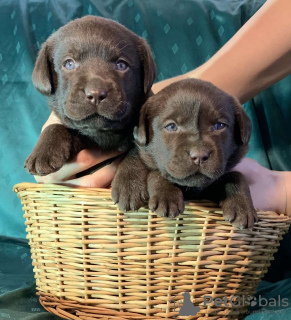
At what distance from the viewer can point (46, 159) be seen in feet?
5.33

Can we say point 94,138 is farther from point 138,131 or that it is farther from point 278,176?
point 278,176

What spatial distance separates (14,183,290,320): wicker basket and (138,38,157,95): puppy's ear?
56cm

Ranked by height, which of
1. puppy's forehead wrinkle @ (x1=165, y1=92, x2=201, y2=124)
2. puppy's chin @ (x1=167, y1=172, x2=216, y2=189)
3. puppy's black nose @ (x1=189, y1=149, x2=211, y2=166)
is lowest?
puppy's chin @ (x1=167, y1=172, x2=216, y2=189)

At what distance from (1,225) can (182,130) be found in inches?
79.5

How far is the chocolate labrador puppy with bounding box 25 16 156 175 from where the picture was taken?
1548mm

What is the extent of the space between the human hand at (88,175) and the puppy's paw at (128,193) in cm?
15

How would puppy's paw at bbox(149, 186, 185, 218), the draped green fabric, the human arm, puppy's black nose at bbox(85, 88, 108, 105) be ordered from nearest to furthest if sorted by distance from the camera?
puppy's paw at bbox(149, 186, 185, 218)
puppy's black nose at bbox(85, 88, 108, 105)
the human arm
the draped green fabric

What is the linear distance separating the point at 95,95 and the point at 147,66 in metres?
0.42

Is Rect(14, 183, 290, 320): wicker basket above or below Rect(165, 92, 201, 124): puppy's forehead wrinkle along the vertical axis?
below

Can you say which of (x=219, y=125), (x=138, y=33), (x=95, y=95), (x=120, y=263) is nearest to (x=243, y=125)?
(x=219, y=125)

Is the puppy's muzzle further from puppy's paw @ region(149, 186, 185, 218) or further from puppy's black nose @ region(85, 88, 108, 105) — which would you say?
puppy's paw @ region(149, 186, 185, 218)

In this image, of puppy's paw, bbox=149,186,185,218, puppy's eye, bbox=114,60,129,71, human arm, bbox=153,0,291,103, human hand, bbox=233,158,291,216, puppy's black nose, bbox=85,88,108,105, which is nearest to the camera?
puppy's paw, bbox=149,186,185,218

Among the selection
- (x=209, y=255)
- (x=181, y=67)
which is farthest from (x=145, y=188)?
(x=181, y=67)

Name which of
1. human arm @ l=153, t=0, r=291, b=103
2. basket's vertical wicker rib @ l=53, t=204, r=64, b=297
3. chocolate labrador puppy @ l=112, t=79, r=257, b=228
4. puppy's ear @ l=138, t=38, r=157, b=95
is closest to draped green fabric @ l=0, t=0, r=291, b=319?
human arm @ l=153, t=0, r=291, b=103
